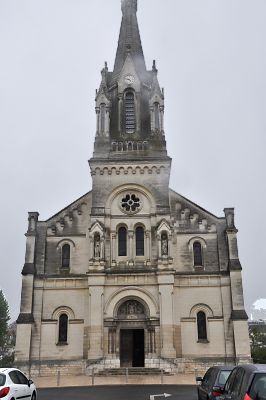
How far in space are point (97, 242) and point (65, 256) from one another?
328 centimetres

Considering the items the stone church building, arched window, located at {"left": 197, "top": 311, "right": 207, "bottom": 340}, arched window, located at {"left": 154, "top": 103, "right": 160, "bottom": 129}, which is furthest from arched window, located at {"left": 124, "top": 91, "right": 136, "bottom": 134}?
arched window, located at {"left": 197, "top": 311, "right": 207, "bottom": 340}

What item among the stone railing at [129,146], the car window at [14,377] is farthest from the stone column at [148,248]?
the car window at [14,377]

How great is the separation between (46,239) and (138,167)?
9.55m

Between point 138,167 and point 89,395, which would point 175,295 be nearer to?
point 138,167

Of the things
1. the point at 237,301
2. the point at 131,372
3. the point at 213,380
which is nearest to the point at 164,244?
the point at 237,301

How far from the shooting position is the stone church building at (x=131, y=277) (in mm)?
34375

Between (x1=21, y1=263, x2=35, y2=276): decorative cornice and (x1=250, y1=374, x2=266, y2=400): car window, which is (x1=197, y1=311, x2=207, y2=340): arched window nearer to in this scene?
(x1=21, y1=263, x2=35, y2=276): decorative cornice

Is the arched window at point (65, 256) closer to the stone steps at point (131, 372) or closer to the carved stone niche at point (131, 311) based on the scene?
the carved stone niche at point (131, 311)

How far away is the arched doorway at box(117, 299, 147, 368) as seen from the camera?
115 ft

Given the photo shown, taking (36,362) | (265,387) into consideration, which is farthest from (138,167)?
(265,387)

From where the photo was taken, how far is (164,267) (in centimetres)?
3528

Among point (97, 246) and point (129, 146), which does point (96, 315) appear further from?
point (129, 146)

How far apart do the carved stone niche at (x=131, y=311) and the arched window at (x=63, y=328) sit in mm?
4190

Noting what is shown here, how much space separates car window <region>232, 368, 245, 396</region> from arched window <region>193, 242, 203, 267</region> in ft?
85.7
